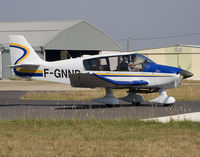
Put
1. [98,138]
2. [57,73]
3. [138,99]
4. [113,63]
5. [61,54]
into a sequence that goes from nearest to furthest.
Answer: [98,138]
[113,63]
[138,99]
[57,73]
[61,54]

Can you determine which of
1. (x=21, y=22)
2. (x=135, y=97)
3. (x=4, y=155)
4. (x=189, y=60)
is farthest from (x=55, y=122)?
(x=21, y=22)

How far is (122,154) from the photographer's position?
7.96m

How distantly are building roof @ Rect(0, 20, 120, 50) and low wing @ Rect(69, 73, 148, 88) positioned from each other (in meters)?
33.2

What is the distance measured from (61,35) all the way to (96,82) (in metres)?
35.6

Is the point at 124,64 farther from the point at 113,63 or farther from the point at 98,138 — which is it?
the point at 98,138

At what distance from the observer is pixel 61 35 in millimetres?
52562

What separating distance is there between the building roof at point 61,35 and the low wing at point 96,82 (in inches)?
1308

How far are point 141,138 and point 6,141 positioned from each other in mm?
2905

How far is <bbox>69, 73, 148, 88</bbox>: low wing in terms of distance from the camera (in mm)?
17281

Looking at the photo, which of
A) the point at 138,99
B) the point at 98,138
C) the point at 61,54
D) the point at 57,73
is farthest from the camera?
the point at 61,54

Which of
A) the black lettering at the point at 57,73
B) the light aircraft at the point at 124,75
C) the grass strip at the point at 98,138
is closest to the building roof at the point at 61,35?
the black lettering at the point at 57,73

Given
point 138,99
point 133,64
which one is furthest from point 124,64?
point 138,99

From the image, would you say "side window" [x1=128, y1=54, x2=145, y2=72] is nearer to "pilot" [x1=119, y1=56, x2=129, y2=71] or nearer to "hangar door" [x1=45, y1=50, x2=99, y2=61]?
"pilot" [x1=119, y1=56, x2=129, y2=71]

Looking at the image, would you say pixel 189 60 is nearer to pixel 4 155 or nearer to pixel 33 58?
pixel 33 58
